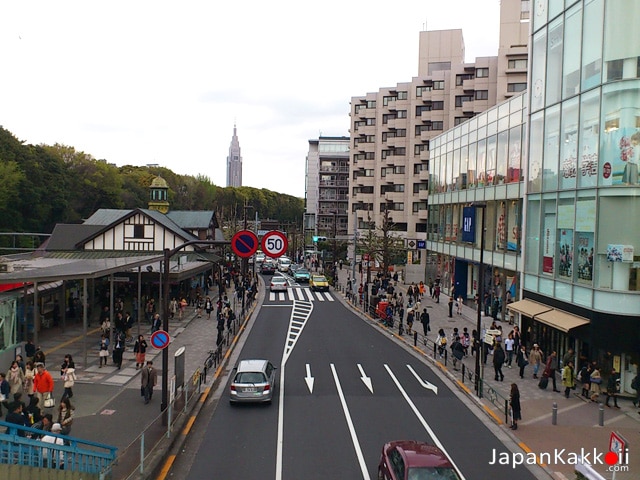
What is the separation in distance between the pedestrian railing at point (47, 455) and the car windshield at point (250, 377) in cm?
700

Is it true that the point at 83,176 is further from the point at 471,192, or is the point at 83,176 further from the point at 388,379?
the point at 388,379

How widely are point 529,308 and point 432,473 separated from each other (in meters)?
17.6

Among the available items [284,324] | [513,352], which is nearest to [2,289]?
[284,324]

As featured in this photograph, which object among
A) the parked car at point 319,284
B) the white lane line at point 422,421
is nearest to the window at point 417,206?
the parked car at point 319,284

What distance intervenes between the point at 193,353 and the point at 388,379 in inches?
393

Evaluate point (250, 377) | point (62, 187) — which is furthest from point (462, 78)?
point (250, 377)

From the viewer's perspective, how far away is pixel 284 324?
1465 inches

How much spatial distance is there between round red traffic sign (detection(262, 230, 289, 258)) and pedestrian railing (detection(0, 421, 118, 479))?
563cm

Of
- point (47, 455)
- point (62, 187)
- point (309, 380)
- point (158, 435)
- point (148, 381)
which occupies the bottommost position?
point (309, 380)

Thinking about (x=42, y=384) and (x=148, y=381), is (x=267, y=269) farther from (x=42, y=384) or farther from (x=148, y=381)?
(x=42, y=384)

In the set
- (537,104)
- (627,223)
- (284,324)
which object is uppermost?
(537,104)

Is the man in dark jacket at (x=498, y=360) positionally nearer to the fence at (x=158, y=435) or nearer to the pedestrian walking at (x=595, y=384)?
the pedestrian walking at (x=595, y=384)

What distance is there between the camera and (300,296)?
53.3 meters

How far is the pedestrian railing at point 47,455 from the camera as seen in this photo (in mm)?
10117
